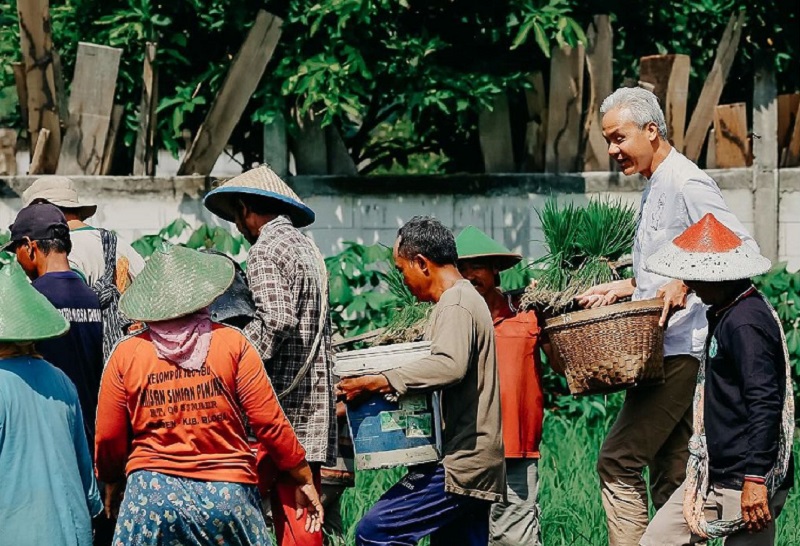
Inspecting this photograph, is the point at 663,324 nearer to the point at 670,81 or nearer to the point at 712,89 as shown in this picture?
the point at 670,81

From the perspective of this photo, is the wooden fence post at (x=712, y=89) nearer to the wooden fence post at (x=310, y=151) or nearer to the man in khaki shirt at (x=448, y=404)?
the wooden fence post at (x=310, y=151)

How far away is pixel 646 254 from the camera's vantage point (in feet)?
19.0

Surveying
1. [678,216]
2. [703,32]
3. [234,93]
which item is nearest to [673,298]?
[678,216]

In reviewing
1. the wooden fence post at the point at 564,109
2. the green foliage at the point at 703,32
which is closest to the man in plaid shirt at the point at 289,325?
the wooden fence post at the point at 564,109

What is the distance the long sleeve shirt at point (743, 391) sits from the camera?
485 cm

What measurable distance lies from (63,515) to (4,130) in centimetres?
490

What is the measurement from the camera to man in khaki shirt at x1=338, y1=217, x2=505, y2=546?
5.32 metres

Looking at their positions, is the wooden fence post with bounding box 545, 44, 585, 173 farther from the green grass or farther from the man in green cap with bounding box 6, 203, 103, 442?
the man in green cap with bounding box 6, 203, 103, 442

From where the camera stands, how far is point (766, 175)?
9.44m

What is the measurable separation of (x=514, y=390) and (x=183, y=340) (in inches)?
78.7

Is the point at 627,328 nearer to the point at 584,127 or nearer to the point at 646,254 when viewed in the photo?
the point at 646,254

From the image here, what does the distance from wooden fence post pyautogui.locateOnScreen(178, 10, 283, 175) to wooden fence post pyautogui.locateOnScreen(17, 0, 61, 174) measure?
82 centimetres

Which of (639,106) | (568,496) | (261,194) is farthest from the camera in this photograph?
(568,496)

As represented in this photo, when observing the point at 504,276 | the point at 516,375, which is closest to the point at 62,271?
the point at 516,375
